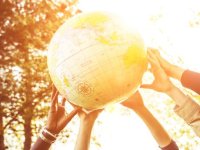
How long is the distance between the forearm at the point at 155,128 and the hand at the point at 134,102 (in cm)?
5

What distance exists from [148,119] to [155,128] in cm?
12

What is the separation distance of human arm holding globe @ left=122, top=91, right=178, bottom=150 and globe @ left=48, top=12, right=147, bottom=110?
13.5 inches

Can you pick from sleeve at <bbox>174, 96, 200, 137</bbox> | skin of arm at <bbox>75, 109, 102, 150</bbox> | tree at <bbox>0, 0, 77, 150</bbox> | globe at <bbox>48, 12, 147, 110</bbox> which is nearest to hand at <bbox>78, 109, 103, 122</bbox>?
skin of arm at <bbox>75, 109, 102, 150</bbox>

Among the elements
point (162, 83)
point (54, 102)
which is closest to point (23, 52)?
point (54, 102)

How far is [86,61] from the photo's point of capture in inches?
143

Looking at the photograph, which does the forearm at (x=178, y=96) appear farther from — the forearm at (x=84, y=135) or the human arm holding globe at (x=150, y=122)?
the forearm at (x=84, y=135)

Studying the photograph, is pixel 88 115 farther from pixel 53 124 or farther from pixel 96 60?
pixel 96 60

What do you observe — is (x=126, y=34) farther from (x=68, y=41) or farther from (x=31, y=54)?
(x=31, y=54)

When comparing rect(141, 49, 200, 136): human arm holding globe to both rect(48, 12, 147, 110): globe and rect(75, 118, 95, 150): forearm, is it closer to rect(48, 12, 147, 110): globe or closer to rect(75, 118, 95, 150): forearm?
rect(48, 12, 147, 110): globe

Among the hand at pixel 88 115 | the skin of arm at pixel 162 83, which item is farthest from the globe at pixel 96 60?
the skin of arm at pixel 162 83

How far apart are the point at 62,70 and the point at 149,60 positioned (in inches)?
33.2

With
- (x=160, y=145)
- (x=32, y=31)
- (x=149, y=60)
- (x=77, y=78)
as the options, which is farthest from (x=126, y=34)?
(x=32, y=31)

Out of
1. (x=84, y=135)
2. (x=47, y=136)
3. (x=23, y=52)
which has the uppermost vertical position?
(x=84, y=135)

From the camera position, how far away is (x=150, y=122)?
420cm
